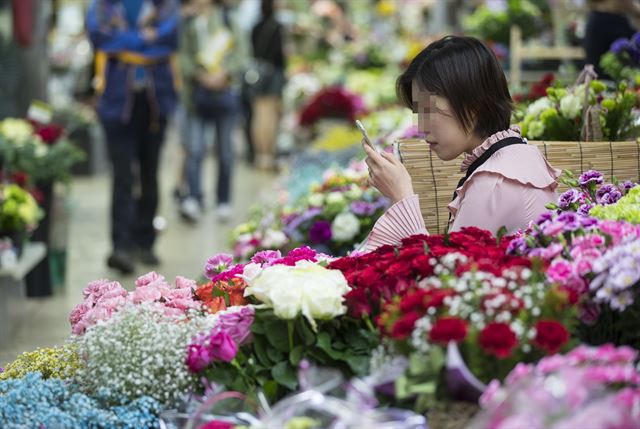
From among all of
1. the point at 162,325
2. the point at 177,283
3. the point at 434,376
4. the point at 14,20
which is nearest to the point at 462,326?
the point at 434,376

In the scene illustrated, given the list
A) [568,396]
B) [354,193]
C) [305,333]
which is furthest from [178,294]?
[354,193]

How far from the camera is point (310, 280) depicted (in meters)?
2.63

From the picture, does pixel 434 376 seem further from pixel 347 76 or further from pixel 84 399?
pixel 347 76

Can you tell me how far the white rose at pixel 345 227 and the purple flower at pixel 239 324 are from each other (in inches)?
118

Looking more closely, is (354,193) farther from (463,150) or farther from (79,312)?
(79,312)

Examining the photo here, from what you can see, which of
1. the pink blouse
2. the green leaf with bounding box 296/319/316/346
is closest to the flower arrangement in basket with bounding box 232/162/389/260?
the pink blouse

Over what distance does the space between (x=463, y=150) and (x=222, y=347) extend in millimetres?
1088

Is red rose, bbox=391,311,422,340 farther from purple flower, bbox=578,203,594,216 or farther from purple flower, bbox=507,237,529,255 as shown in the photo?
purple flower, bbox=578,203,594,216

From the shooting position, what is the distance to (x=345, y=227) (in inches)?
226

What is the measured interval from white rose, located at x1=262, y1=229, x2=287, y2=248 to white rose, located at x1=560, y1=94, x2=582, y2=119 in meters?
1.99

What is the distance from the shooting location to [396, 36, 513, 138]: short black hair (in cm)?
322

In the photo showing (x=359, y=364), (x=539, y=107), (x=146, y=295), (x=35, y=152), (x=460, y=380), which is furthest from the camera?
(x=35, y=152)

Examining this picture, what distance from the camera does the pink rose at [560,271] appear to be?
2.49 m

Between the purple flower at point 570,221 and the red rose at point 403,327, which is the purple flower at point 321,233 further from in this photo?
the red rose at point 403,327
